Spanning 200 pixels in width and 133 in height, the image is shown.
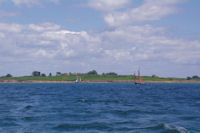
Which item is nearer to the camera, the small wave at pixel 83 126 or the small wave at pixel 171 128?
the small wave at pixel 171 128

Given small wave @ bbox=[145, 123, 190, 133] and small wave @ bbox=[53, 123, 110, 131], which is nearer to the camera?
small wave @ bbox=[145, 123, 190, 133]

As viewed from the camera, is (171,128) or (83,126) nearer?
(171,128)

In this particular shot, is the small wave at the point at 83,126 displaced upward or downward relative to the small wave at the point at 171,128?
upward

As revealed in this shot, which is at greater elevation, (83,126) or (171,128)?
(83,126)

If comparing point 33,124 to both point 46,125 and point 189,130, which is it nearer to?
point 46,125

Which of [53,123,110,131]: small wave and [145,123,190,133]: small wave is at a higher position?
[53,123,110,131]: small wave

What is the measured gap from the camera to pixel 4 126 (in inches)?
1214

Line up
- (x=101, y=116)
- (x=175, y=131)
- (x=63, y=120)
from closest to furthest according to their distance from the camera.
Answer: (x=175, y=131) < (x=63, y=120) < (x=101, y=116)

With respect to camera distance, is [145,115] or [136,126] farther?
[145,115]

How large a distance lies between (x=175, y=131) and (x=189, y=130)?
161 cm

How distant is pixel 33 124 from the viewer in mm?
31984

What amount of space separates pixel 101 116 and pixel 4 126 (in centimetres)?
1269

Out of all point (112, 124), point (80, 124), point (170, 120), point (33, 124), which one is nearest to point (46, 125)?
point (33, 124)

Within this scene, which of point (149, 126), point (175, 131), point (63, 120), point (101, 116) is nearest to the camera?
point (175, 131)
